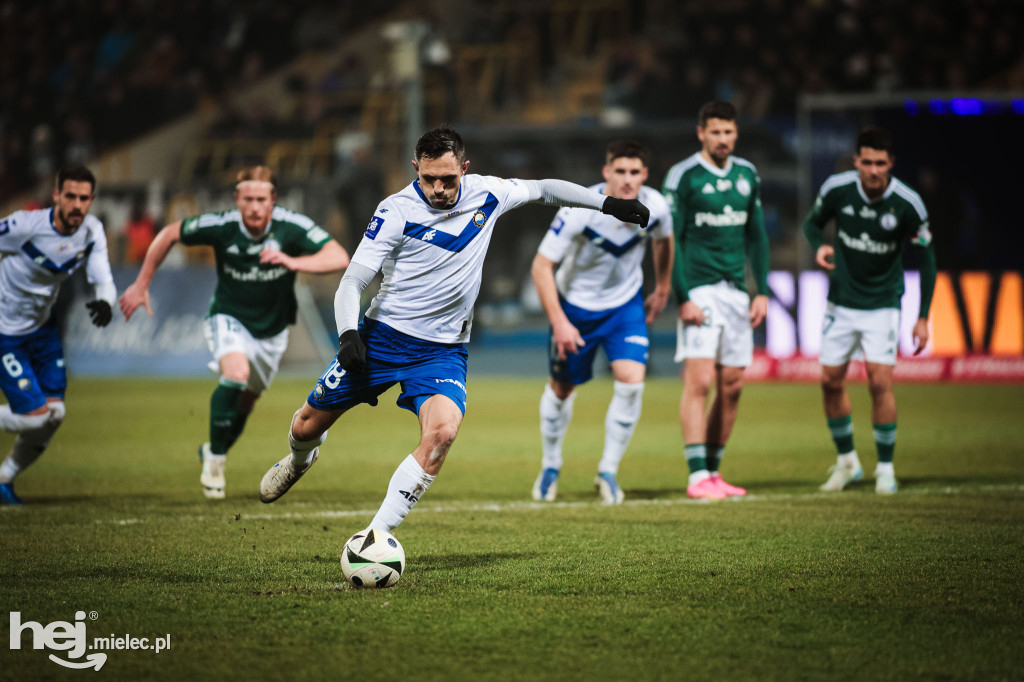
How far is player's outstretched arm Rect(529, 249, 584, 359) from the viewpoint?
25.3ft

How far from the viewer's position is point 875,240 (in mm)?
8477

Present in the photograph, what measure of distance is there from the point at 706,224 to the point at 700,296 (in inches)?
19.3

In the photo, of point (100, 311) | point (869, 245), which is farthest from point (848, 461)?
point (100, 311)

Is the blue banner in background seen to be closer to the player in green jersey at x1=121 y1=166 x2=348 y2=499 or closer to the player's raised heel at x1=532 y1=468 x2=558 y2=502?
the player in green jersey at x1=121 y1=166 x2=348 y2=499

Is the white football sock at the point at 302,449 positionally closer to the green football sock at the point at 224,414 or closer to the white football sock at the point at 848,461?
the green football sock at the point at 224,414

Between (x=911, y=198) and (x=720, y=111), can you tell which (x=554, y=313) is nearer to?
(x=720, y=111)

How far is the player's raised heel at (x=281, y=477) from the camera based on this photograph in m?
6.27

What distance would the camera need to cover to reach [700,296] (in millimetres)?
8266

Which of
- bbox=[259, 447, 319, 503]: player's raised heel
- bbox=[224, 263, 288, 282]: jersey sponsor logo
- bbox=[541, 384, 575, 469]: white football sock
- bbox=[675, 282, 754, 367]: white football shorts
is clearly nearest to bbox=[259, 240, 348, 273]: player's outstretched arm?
bbox=[224, 263, 288, 282]: jersey sponsor logo

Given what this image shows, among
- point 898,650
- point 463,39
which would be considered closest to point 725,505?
point 898,650

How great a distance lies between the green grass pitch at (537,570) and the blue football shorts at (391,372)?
2.65ft

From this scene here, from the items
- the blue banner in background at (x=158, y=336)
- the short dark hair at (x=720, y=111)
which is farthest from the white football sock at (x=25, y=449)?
the blue banner in background at (x=158, y=336)

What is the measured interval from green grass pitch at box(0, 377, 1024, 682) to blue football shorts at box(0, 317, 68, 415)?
0.70m

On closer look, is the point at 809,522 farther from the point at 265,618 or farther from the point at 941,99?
the point at 941,99
